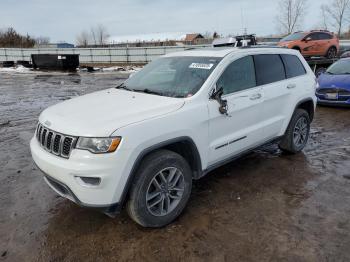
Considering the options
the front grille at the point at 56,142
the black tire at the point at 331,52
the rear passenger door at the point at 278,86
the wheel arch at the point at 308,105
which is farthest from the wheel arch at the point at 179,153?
the black tire at the point at 331,52

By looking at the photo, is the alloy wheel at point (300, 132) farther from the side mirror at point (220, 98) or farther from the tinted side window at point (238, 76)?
the side mirror at point (220, 98)

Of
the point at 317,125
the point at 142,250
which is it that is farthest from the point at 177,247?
the point at 317,125

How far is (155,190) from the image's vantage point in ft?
11.1

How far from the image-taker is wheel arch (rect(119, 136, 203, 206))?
122 inches

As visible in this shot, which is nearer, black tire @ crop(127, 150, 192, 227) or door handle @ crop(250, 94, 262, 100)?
black tire @ crop(127, 150, 192, 227)

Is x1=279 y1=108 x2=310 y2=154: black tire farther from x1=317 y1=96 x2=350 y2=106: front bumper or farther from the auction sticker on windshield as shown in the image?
x1=317 y1=96 x2=350 y2=106: front bumper

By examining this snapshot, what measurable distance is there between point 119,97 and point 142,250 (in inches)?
69.4

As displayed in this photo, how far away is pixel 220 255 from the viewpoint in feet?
9.98

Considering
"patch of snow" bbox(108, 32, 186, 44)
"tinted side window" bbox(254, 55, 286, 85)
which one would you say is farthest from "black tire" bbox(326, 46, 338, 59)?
"patch of snow" bbox(108, 32, 186, 44)

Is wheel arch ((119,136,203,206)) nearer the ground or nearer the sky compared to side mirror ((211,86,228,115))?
nearer the ground

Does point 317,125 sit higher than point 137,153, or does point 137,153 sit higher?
point 137,153

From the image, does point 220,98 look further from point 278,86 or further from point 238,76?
point 278,86

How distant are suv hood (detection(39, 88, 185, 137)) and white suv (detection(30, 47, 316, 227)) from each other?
0.4 inches

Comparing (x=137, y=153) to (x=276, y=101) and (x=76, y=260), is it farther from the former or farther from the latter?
(x=276, y=101)
